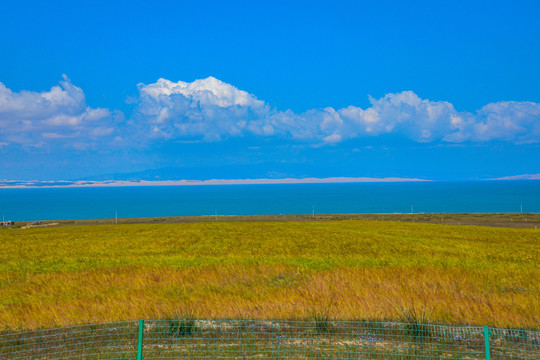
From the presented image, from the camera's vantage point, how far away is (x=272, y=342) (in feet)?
36.5

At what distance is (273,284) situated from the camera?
1800cm

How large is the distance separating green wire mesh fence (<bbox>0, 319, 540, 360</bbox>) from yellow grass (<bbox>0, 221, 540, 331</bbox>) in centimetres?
94

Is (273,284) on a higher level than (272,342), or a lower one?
higher

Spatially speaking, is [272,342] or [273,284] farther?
[273,284]

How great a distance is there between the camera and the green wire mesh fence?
990 centimetres

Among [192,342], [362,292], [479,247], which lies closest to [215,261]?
[362,292]

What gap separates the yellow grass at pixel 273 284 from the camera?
13320 mm

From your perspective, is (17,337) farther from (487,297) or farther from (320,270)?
(487,297)

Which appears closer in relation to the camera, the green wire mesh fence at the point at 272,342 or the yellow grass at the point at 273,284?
the green wire mesh fence at the point at 272,342

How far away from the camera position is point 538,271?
2056 centimetres

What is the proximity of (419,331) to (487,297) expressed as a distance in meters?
5.68

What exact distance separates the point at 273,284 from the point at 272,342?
22.6 feet

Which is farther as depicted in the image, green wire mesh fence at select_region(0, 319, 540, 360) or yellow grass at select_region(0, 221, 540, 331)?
yellow grass at select_region(0, 221, 540, 331)

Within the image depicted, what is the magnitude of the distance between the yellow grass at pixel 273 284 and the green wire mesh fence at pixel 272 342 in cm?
94
